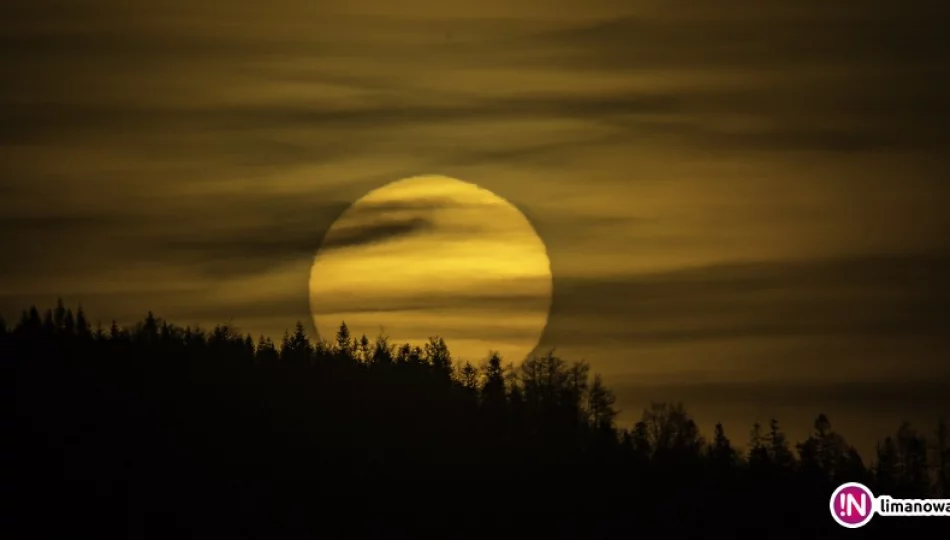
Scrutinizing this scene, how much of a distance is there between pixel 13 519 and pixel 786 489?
7679cm

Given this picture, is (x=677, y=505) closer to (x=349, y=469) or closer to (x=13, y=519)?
(x=349, y=469)

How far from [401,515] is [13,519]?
118 feet

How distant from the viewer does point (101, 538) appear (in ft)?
567

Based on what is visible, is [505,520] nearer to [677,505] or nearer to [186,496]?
[677,505]

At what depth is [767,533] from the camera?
614 feet

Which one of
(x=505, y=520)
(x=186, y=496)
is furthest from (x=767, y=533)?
(x=186, y=496)

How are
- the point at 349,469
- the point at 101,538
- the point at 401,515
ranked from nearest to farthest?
the point at 101,538, the point at 401,515, the point at 349,469

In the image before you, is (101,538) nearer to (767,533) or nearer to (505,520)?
(505,520)

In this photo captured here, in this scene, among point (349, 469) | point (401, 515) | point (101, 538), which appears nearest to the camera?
point (101, 538)

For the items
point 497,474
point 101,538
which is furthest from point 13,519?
point 497,474

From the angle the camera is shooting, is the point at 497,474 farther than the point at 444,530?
Yes

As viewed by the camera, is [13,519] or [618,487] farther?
[618,487]

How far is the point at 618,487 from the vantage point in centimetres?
19625

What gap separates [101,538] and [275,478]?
27973 millimetres
